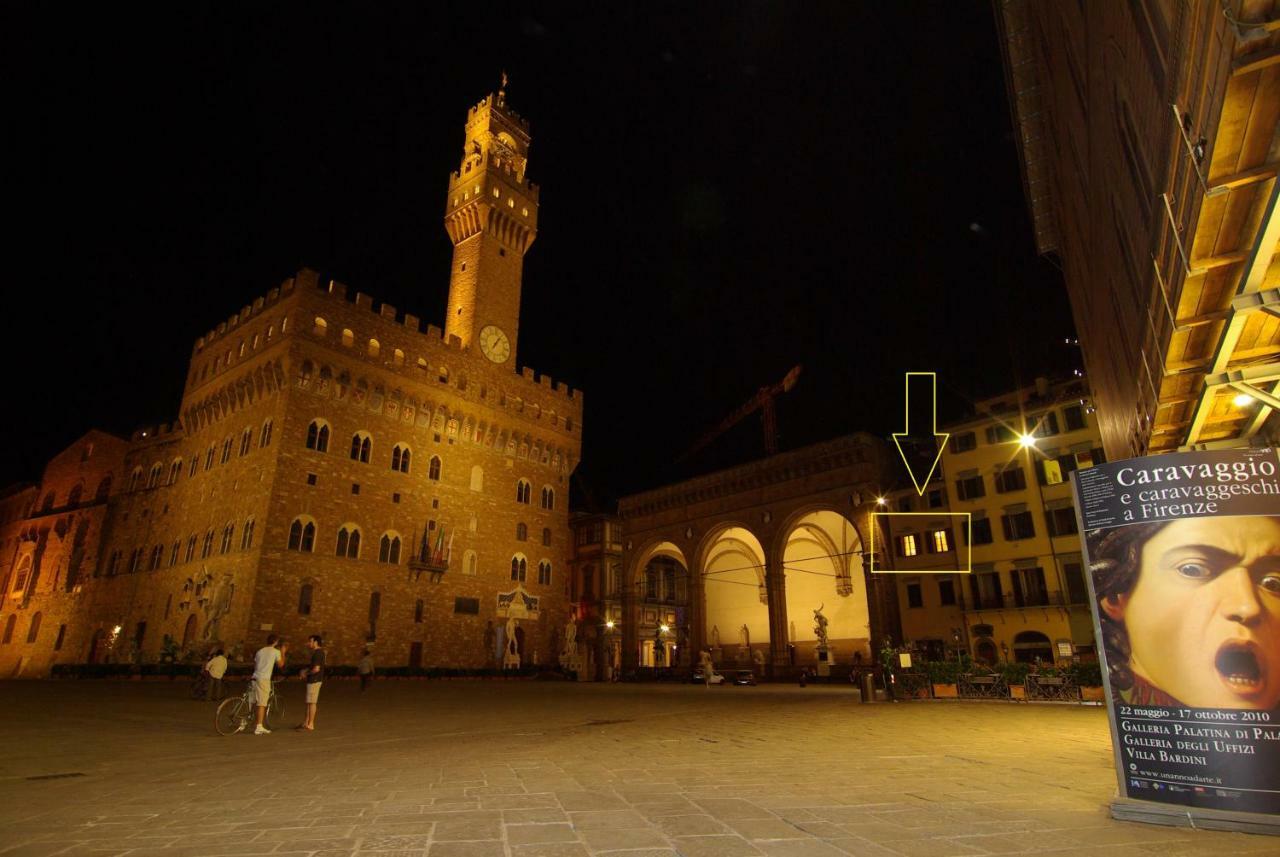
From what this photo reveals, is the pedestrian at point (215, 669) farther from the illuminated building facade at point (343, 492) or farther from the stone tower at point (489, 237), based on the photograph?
the stone tower at point (489, 237)

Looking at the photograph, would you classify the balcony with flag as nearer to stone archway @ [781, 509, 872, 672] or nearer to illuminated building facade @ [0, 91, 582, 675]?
illuminated building facade @ [0, 91, 582, 675]

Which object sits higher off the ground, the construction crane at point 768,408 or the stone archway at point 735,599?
the construction crane at point 768,408

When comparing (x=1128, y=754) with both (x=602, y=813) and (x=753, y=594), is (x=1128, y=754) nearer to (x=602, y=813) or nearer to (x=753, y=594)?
(x=602, y=813)

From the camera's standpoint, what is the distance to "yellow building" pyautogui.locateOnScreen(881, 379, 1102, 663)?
77.7 feet

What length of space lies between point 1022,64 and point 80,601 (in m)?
43.7

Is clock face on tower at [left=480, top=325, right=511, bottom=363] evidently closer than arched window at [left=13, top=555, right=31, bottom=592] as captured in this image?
Yes

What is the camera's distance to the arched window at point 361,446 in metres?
28.4

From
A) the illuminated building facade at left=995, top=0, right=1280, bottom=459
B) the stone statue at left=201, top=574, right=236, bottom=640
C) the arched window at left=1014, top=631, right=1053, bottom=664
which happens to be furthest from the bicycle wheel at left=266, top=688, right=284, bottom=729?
the arched window at left=1014, top=631, right=1053, bottom=664

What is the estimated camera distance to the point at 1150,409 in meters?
7.00

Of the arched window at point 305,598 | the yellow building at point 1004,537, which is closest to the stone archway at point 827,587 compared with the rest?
the yellow building at point 1004,537

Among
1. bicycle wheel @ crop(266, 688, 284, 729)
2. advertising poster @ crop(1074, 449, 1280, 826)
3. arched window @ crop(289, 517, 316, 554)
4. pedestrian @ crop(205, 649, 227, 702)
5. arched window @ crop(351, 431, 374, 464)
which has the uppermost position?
arched window @ crop(351, 431, 374, 464)

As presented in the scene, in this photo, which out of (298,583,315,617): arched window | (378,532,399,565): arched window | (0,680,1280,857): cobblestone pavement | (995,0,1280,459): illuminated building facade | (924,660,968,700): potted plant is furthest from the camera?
(378,532,399,565): arched window

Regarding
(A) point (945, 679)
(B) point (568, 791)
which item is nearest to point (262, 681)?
(B) point (568, 791)

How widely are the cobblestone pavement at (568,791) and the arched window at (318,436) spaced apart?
57.8 feet
